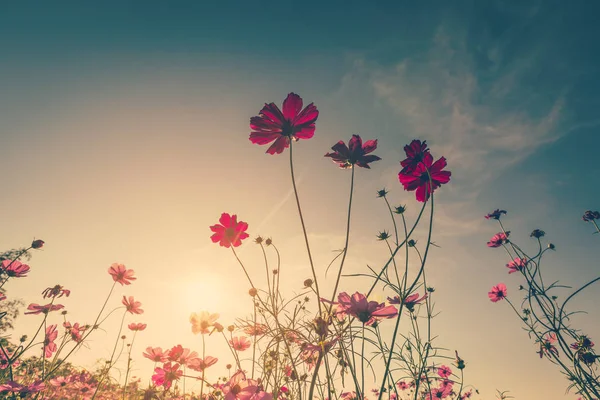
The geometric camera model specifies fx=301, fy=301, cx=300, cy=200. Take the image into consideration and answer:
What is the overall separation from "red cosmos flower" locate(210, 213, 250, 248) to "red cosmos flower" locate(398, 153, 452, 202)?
985 millimetres

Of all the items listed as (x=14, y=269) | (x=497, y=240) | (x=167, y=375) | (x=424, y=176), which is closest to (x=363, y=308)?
(x=424, y=176)

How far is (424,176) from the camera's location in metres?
1.50

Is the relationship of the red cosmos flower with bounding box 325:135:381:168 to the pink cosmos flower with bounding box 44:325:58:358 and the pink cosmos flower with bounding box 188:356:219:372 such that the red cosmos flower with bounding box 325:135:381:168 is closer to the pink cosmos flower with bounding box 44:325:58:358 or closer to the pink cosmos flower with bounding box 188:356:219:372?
the pink cosmos flower with bounding box 188:356:219:372

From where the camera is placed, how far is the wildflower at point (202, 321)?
2447mm

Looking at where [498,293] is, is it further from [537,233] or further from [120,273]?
[120,273]

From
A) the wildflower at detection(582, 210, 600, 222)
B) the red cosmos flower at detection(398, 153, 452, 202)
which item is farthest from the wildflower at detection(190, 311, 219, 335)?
the wildflower at detection(582, 210, 600, 222)

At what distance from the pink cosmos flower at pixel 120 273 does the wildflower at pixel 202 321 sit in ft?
3.46

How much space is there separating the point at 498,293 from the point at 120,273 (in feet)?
15.2

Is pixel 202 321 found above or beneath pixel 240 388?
above

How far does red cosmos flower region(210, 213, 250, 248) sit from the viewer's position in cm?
187

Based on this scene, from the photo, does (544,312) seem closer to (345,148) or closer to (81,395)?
(345,148)

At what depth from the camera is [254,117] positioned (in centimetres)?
135

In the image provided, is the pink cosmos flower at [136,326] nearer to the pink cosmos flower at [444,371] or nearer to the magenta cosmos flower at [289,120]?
the magenta cosmos flower at [289,120]

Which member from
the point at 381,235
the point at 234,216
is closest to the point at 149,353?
the point at 234,216
